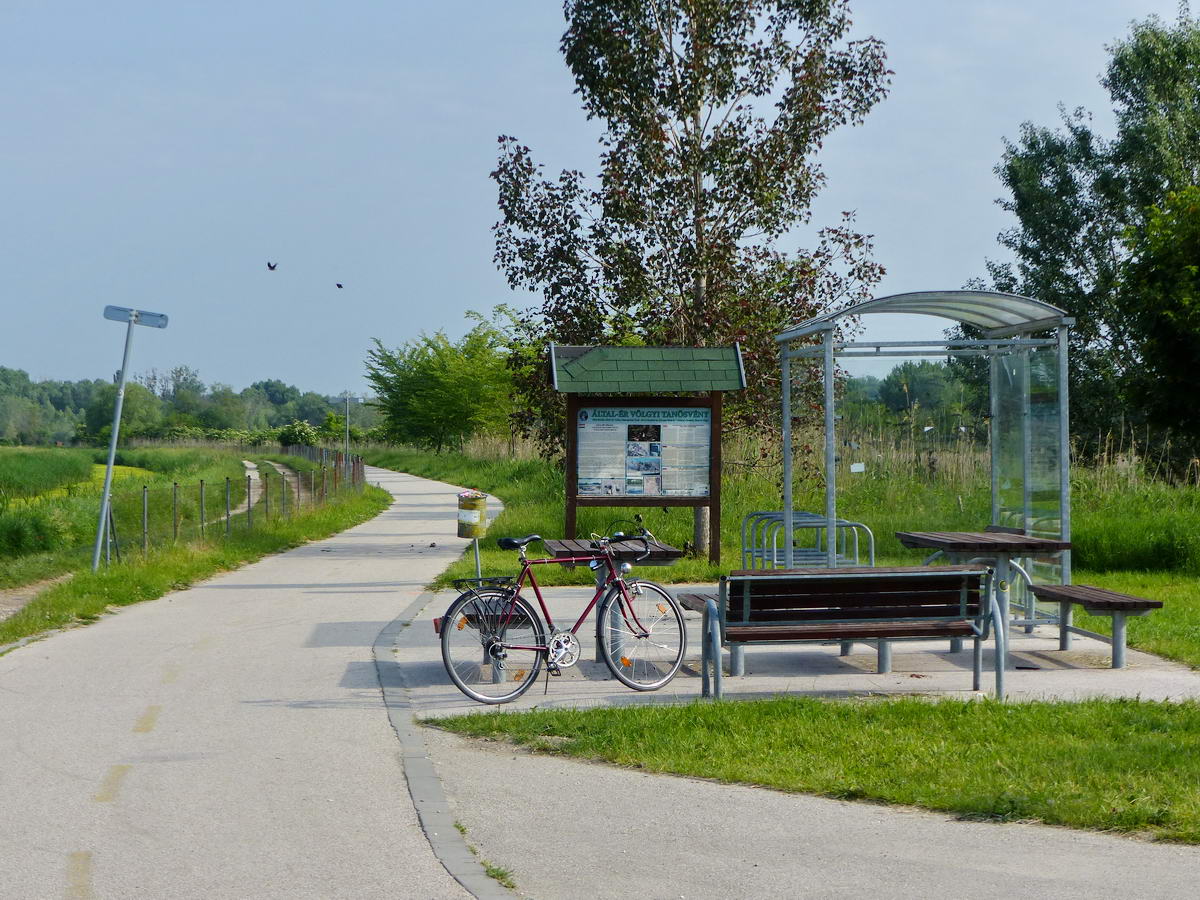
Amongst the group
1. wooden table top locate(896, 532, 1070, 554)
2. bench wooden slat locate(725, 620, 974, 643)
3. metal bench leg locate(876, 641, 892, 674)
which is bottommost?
metal bench leg locate(876, 641, 892, 674)

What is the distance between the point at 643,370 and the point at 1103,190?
2410 centimetres

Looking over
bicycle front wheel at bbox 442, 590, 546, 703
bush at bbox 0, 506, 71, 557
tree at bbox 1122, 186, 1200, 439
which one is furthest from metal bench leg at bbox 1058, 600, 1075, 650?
bush at bbox 0, 506, 71, 557

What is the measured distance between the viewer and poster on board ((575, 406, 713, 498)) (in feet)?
45.5

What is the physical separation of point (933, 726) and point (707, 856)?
7.69 feet

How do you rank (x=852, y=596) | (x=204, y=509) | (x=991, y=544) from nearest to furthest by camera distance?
1. (x=852, y=596)
2. (x=991, y=544)
3. (x=204, y=509)

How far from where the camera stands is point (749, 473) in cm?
1984

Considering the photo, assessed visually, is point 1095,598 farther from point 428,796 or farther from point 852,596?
point 428,796

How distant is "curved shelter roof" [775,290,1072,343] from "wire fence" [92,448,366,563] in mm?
8592

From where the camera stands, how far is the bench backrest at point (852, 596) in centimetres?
774

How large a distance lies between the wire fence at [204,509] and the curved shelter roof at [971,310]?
859 centimetres

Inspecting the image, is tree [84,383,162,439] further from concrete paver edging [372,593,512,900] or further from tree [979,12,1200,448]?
concrete paver edging [372,593,512,900]

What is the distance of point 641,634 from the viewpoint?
8.25 m

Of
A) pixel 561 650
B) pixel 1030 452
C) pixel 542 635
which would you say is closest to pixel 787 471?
pixel 1030 452

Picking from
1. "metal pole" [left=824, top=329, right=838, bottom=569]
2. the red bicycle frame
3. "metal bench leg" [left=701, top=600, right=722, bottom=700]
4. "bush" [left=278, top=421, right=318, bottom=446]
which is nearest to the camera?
"metal bench leg" [left=701, top=600, right=722, bottom=700]
